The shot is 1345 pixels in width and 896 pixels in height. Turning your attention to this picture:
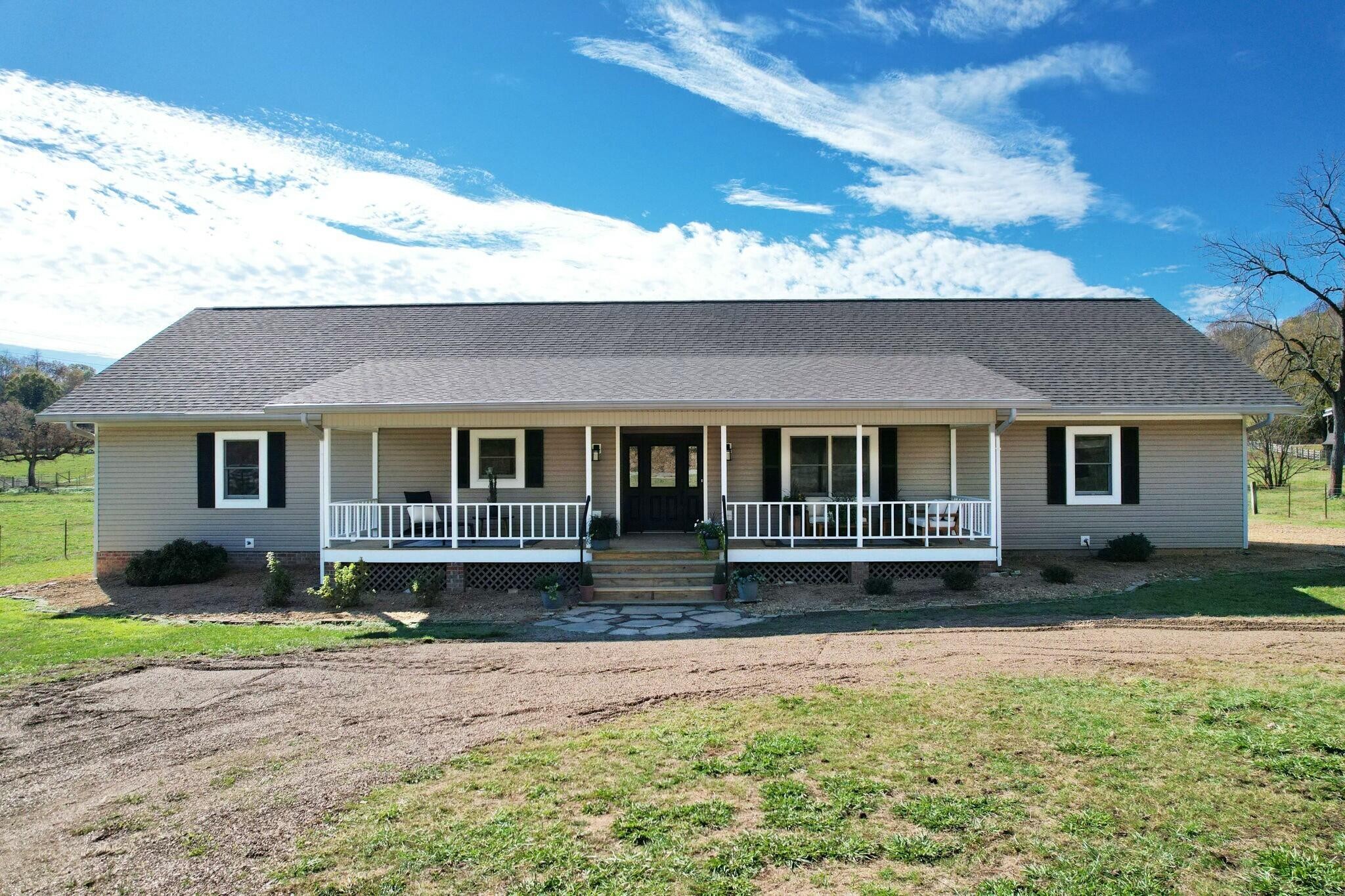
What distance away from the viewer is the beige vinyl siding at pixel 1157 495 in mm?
14172

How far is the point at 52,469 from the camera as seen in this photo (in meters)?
43.8

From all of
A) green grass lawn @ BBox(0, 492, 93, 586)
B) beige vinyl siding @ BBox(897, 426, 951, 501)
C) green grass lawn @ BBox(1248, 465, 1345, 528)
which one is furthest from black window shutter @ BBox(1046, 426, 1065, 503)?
green grass lawn @ BBox(0, 492, 93, 586)

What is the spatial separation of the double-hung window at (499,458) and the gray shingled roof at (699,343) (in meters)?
1.69

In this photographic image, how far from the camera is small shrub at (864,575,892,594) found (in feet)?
37.8

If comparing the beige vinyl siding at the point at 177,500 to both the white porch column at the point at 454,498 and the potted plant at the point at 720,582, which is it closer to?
the white porch column at the point at 454,498

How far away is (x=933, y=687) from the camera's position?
6.28 meters

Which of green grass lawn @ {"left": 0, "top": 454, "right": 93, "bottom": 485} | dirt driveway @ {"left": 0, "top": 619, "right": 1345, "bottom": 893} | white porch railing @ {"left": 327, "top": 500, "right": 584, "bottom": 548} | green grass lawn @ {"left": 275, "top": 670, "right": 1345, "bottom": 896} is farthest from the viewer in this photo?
green grass lawn @ {"left": 0, "top": 454, "right": 93, "bottom": 485}

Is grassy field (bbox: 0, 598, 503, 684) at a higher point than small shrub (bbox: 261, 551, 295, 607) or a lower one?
lower

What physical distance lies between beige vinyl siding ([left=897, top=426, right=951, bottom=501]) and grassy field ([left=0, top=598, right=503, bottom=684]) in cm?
833

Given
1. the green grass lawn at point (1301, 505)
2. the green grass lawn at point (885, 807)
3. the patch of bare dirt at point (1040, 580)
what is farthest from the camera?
the green grass lawn at point (1301, 505)

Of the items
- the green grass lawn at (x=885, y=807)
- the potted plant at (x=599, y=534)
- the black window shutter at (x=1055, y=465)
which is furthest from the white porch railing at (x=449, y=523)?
the black window shutter at (x=1055, y=465)

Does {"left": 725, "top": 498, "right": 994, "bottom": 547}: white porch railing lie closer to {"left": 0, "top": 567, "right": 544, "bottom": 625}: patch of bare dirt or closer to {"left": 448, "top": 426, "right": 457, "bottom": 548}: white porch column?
{"left": 0, "top": 567, "right": 544, "bottom": 625}: patch of bare dirt

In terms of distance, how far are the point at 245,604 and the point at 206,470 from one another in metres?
4.03

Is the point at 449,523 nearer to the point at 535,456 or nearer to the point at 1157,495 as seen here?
the point at 535,456
